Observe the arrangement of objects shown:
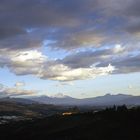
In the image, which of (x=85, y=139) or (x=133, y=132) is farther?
(x=85, y=139)

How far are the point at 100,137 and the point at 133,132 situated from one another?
17.4 meters

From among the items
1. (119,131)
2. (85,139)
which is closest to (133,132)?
(119,131)

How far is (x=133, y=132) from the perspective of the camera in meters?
183

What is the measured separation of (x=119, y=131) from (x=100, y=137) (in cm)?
1059

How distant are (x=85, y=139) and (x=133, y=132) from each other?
2585 centimetres

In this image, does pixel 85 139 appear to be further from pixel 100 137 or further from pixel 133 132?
pixel 133 132

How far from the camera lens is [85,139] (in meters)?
196

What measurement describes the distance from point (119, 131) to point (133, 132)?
12.8 metres

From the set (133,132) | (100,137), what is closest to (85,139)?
(100,137)

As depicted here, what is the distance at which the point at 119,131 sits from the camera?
7667 inches

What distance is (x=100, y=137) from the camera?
7534 inches

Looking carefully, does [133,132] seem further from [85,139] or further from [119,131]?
[85,139]
